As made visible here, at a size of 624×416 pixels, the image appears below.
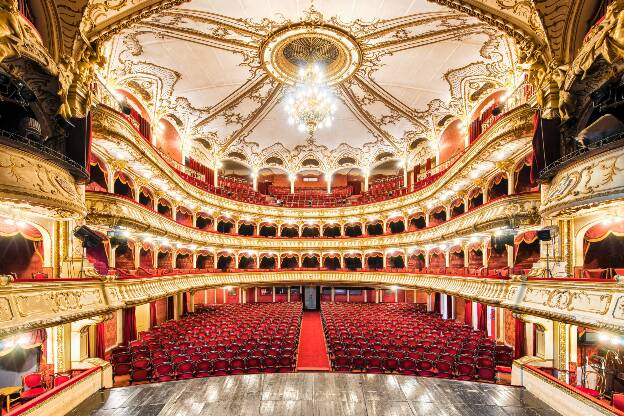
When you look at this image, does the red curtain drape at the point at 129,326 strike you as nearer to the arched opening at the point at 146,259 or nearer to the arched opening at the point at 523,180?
the arched opening at the point at 146,259

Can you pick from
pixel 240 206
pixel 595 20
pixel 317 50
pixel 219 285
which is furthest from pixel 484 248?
pixel 240 206

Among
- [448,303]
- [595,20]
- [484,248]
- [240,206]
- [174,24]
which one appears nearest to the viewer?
[595,20]

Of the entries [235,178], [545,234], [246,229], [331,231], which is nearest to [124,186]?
[246,229]

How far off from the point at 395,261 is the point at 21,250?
77.2 ft

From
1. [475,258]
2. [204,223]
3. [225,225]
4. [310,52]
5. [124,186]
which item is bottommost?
[475,258]

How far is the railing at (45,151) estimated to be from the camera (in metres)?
7.39

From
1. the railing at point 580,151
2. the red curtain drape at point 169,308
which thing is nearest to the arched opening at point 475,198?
the railing at point 580,151

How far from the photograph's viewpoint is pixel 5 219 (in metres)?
9.59

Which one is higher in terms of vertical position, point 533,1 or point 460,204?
point 533,1

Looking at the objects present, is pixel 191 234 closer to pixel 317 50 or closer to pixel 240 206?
pixel 240 206

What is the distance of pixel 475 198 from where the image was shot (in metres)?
19.1

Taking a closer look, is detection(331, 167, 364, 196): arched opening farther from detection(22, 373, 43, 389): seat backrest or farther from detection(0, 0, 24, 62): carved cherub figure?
detection(0, 0, 24, 62): carved cherub figure

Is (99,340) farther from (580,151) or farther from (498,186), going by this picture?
(498,186)

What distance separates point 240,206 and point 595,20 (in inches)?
900
